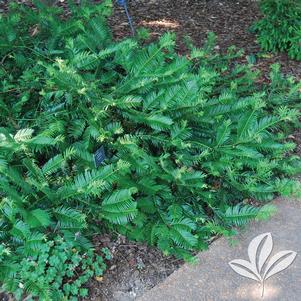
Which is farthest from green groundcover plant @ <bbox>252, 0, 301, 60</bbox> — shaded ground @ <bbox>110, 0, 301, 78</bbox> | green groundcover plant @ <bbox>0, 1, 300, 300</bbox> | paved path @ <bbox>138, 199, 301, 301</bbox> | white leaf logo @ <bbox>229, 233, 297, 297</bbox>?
white leaf logo @ <bbox>229, 233, 297, 297</bbox>

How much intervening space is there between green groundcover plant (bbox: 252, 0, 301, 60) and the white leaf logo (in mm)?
2979

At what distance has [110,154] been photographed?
3482mm

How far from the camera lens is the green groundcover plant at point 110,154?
296 cm

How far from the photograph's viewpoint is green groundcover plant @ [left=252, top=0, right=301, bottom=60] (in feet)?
17.6

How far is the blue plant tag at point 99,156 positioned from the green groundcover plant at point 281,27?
317cm

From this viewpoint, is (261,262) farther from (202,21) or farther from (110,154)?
(202,21)

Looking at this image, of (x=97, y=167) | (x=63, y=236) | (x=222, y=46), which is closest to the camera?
(x=63, y=236)

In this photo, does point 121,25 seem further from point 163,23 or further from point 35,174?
point 35,174

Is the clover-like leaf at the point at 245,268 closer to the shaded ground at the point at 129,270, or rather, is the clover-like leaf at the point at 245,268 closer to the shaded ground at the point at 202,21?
the shaded ground at the point at 129,270

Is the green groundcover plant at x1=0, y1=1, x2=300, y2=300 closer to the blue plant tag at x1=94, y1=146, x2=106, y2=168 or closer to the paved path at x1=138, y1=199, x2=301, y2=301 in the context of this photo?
the blue plant tag at x1=94, y1=146, x2=106, y2=168

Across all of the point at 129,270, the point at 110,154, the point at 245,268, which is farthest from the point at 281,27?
the point at 129,270

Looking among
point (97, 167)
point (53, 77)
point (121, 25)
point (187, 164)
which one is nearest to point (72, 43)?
point (53, 77)

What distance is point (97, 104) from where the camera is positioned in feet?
11.3

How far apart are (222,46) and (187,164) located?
2.78m
